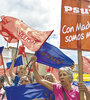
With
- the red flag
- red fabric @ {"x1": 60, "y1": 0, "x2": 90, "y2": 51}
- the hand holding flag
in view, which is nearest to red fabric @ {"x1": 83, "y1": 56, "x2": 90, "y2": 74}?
the hand holding flag

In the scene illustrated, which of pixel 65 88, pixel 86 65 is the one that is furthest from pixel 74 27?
pixel 86 65

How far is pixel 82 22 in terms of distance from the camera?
288 cm

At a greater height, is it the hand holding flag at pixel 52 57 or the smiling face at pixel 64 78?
the hand holding flag at pixel 52 57

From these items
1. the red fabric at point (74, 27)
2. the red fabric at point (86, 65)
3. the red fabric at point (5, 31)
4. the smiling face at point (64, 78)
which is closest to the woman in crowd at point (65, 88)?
the smiling face at point (64, 78)

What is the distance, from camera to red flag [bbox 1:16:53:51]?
361cm

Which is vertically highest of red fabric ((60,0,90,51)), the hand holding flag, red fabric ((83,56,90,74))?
red fabric ((60,0,90,51))

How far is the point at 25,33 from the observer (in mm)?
4004

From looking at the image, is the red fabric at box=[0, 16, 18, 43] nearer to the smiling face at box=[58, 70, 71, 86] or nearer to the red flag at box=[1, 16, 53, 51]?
the red flag at box=[1, 16, 53, 51]

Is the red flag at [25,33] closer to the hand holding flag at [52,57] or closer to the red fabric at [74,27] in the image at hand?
the hand holding flag at [52,57]

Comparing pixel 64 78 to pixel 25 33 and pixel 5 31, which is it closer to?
pixel 25 33

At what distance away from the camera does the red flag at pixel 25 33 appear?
142 inches

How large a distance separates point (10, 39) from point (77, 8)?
2.26m

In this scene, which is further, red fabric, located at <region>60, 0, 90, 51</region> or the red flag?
the red flag

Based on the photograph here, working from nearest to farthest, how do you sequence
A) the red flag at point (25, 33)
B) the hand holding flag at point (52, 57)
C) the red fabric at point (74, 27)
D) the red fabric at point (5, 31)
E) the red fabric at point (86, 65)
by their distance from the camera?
the red fabric at point (74, 27)
the red flag at point (25, 33)
the hand holding flag at point (52, 57)
the red fabric at point (5, 31)
the red fabric at point (86, 65)
